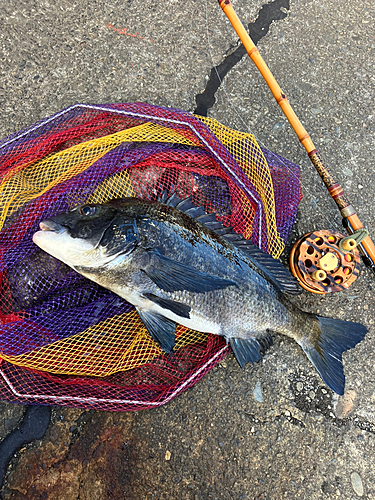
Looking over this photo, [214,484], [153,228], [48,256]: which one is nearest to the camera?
[153,228]

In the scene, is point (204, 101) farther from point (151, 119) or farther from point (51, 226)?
point (51, 226)

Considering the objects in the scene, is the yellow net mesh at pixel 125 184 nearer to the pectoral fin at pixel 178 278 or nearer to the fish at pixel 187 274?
the fish at pixel 187 274

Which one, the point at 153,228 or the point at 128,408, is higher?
the point at 153,228

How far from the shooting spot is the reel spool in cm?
278

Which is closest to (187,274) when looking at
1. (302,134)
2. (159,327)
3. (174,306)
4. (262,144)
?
(174,306)

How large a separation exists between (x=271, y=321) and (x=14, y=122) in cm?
293

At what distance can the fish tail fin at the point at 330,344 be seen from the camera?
2688 mm

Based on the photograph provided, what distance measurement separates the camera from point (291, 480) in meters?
2.77

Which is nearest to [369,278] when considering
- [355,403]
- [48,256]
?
[355,403]

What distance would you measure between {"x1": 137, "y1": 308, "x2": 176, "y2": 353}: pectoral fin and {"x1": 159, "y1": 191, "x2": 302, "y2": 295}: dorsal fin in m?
0.79

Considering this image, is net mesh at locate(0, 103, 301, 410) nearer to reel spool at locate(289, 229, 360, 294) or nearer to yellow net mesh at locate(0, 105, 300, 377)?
yellow net mesh at locate(0, 105, 300, 377)

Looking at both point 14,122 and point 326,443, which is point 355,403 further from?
point 14,122

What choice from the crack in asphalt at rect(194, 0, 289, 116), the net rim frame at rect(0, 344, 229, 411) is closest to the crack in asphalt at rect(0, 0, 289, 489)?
the crack in asphalt at rect(194, 0, 289, 116)

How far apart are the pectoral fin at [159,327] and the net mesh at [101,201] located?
0.78 ft
